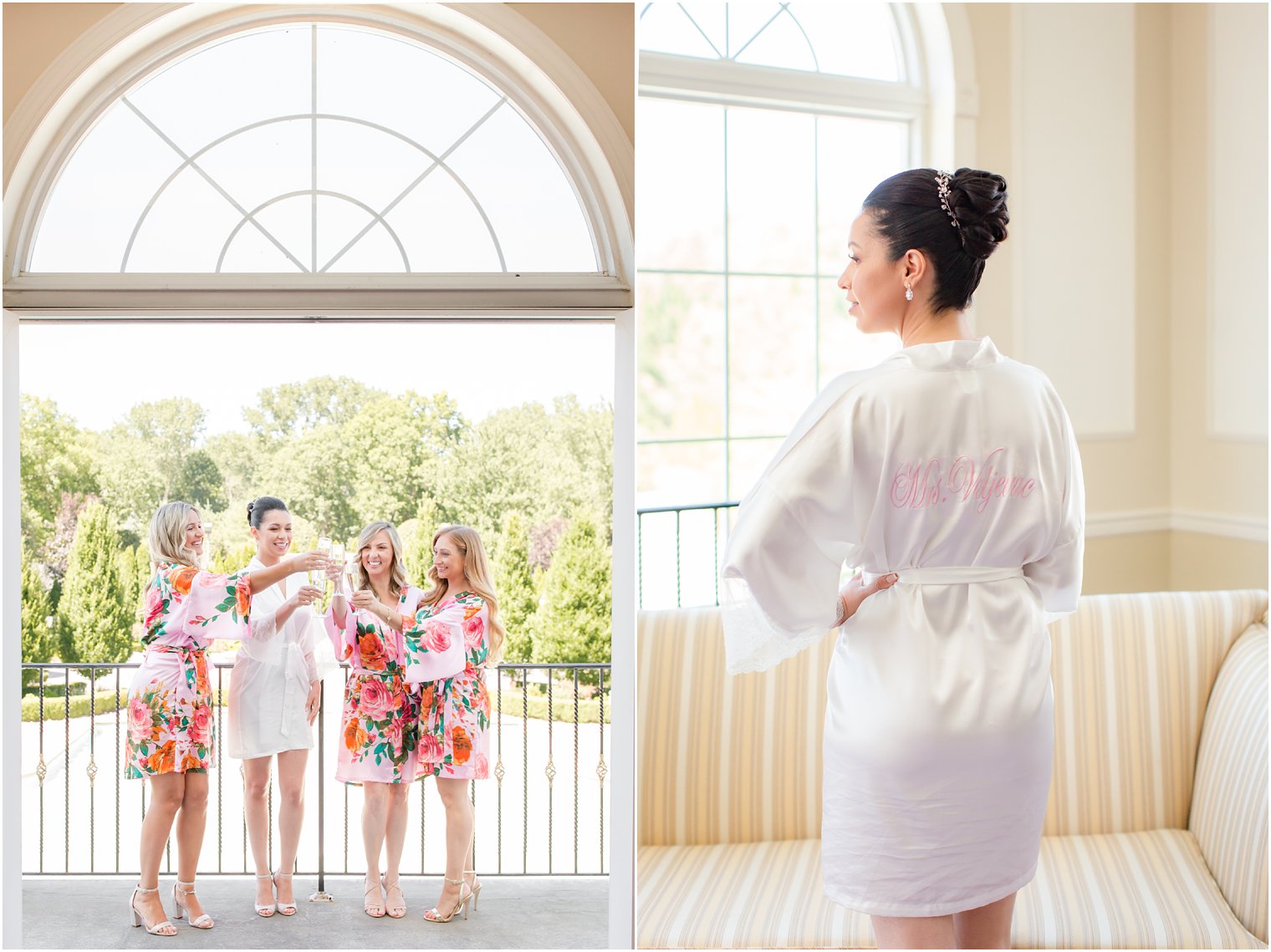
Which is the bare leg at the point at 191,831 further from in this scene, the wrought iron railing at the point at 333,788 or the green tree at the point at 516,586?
the green tree at the point at 516,586

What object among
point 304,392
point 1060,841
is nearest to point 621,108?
point 304,392

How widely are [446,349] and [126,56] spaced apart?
3.52 feet

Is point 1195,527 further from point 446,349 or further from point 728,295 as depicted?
point 446,349

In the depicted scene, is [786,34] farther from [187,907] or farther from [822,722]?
[187,907]

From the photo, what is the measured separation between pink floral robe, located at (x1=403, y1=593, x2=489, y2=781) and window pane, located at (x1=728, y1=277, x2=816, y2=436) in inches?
42.1

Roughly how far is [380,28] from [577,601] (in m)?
1.58

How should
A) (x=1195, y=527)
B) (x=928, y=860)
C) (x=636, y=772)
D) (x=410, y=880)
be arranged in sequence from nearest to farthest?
(x=928, y=860) → (x=636, y=772) → (x=410, y=880) → (x=1195, y=527)

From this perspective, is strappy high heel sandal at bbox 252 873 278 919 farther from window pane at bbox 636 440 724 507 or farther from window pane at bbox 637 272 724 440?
window pane at bbox 637 272 724 440

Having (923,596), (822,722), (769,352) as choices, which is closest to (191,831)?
(822,722)

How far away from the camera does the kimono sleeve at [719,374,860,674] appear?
1.46 m

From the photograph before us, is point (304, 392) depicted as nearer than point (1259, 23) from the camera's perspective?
Yes

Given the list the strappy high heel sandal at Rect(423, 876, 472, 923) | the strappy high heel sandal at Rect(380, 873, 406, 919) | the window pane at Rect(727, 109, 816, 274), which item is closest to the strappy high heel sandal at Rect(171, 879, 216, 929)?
the strappy high heel sandal at Rect(380, 873, 406, 919)

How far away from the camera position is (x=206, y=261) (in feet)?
8.45

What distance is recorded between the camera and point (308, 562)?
8.24 feet
